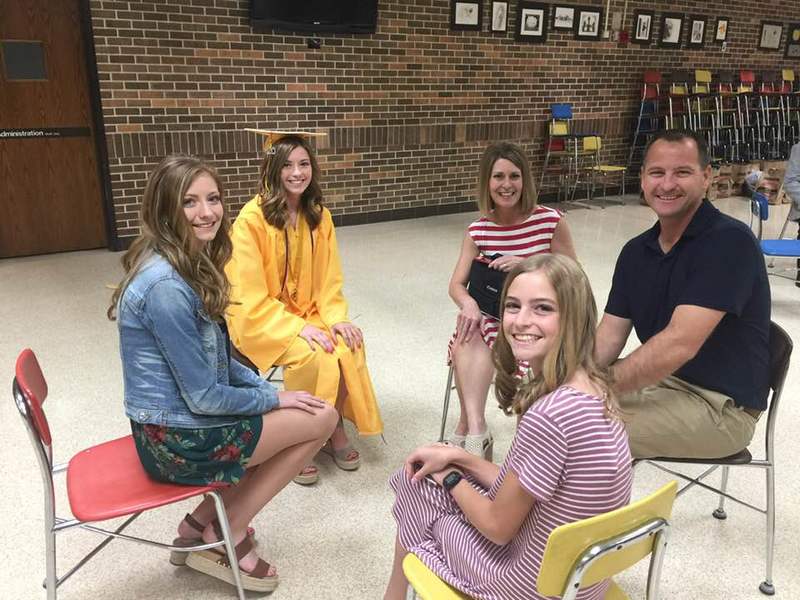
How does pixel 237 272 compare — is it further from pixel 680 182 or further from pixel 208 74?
pixel 208 74

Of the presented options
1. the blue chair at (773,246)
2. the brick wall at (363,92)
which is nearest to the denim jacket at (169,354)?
→ the blue chair at (773,246)

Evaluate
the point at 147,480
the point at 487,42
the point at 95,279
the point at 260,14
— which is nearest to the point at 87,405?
the point at 147,480

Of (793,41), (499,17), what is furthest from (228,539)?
(793,41)

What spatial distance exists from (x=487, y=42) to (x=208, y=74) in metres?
3.14

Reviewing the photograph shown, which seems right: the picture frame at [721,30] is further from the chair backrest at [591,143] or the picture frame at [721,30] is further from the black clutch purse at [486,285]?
the black clutch purse at [486,285]

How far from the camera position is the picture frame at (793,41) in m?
9.86

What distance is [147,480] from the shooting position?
1628 mm

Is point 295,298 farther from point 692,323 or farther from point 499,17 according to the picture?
point 499,17

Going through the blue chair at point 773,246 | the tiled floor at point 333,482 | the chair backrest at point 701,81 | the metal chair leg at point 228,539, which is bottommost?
the tiled floor at point 333,482

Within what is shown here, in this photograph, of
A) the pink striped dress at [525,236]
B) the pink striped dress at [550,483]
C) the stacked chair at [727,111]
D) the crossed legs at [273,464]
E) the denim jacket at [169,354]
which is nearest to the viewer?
the pink striped dress at [550,483]

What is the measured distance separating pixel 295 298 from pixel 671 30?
26.0 ft

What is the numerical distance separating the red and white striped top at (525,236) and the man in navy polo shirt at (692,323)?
2.20 feet

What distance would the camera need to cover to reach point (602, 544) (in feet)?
3.51

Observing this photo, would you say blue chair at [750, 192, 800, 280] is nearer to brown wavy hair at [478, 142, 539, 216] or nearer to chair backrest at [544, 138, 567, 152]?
brown wavy hair at [478, 142, 539, 216]
